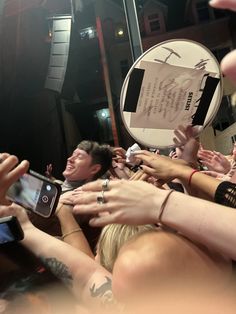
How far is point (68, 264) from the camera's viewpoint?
0.82 meters

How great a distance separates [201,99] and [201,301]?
2.51ft

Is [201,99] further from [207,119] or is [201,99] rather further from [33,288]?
[33,288]

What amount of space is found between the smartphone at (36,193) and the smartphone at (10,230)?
0.35 ft

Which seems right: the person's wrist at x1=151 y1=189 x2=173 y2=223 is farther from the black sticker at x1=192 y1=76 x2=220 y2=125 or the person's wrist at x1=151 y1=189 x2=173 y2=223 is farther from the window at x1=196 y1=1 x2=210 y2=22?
the window at x1=196 y1=1 x2=210 y2=22

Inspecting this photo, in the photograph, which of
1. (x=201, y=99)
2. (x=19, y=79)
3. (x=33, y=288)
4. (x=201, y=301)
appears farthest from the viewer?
(x=19, y=79)

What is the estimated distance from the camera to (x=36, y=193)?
0.86 metres

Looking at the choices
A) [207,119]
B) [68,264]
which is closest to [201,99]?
[207,119]

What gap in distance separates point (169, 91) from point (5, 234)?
60 cm

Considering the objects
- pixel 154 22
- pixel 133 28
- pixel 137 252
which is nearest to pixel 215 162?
pixel 133 28

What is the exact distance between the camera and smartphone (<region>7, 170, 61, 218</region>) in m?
0.85

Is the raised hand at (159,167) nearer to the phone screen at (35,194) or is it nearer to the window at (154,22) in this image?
the phone screen at (35,194)

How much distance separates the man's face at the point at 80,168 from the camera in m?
2.12

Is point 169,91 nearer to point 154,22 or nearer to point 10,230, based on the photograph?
point 10,230

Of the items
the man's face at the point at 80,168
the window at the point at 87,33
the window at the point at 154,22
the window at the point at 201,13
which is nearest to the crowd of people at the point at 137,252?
the man's face at the point at 80,168
